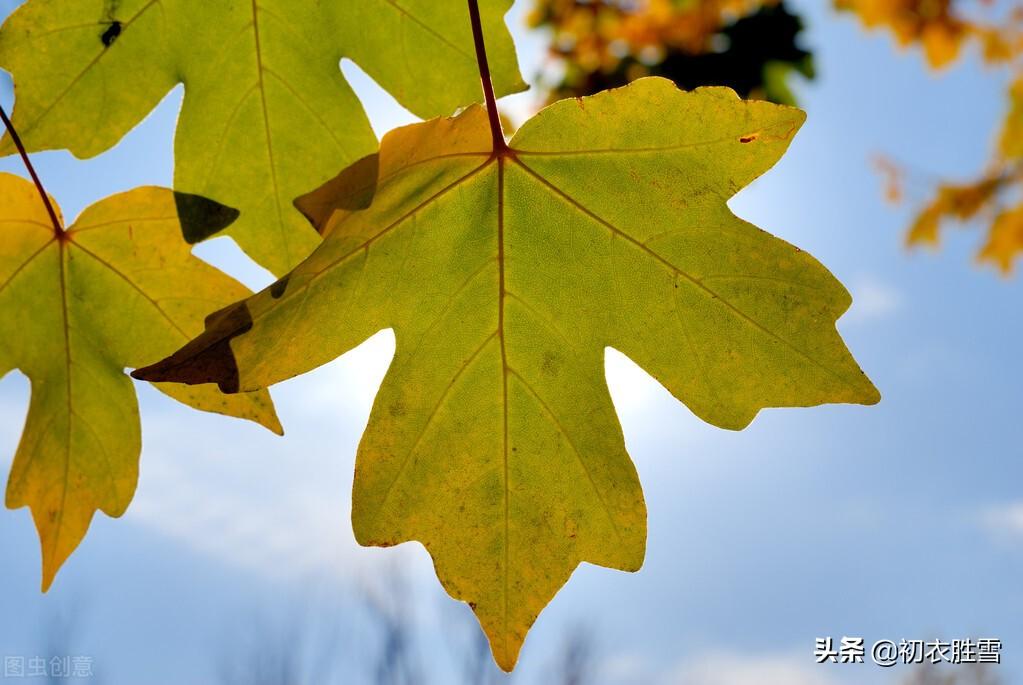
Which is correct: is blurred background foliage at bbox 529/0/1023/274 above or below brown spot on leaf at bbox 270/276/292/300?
above

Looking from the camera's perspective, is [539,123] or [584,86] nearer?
[539,123]

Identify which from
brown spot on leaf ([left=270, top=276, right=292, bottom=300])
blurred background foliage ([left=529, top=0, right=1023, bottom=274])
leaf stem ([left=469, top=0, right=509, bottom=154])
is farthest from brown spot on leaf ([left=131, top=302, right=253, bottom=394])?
blurred background foliage ([left=529, top=0, right=1023, bottom=274])

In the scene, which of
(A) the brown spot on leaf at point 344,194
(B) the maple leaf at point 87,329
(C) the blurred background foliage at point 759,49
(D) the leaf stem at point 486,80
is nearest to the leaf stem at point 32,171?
(B) the maple leaf at point 87,329

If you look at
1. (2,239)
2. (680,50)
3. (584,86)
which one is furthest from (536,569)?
(584,86)

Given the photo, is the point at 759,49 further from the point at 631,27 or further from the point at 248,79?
the point at 248,79

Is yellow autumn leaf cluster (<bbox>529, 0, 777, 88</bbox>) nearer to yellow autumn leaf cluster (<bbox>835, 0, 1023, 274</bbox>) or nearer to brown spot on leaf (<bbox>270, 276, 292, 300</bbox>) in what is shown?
yellow autumn leaf cluster (<bbox>835, 0, 1023, 274</bbox>)

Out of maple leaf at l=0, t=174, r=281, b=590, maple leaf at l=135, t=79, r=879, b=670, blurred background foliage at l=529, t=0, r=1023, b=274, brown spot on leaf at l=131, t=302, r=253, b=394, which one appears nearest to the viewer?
brown spot on leaf at l=131, t=302, r=253, b=394

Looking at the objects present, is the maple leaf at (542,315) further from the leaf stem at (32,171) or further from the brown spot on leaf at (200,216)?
the leaf stem at (32,171)

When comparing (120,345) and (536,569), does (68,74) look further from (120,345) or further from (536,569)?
(536,569)
